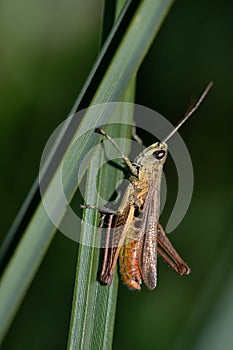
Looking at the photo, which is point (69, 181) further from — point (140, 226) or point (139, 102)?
point (139, 102)

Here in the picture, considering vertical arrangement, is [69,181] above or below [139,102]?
below

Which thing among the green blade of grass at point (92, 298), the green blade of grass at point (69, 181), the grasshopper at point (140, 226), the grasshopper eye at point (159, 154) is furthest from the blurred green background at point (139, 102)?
the green blade of grass at point (69, 181)

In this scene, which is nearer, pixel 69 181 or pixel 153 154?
pixel 69 181

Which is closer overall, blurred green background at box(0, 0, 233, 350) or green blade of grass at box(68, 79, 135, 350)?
green blade of grass at box(68, 79, 135, 350)

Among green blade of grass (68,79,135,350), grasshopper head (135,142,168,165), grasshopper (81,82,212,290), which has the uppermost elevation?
grasshopper head (135,142,168,165)

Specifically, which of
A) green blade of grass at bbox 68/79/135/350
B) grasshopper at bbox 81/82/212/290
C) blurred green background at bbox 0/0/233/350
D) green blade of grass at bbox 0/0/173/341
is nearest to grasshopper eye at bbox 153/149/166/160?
grasshopper at bbox 81/82/212/290

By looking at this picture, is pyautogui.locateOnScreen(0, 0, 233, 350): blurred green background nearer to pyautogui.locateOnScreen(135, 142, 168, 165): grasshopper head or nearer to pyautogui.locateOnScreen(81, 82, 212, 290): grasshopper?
pyautogui.locateOnScreen(81, 82, 212, 290): grasshopper

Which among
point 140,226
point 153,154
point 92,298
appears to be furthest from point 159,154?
point 92,298

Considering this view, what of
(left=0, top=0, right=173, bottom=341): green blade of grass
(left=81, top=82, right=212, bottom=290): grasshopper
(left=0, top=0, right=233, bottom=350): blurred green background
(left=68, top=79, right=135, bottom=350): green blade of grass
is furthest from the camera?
(left=0, top=0, right=233, bottom=350): blurred green background
